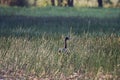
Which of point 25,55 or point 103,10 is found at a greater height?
point 25,55

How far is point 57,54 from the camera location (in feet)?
32.1

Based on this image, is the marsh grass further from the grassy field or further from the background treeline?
the background treeline

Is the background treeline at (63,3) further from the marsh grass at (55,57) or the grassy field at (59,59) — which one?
the marsh grass at (55,57)

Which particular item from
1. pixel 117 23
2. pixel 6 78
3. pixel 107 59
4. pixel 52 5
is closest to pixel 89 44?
pixel 107 59

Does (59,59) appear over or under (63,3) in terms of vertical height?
over

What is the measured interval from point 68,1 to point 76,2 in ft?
1.95

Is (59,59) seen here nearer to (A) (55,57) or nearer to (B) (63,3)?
(A) (55,57)

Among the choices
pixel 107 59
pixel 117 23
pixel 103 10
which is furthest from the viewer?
pixel 103 10

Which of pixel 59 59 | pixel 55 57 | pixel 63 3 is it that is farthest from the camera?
pixel 63 3

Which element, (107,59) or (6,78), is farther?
(107,59)

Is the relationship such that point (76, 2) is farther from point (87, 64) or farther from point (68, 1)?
point (87, 64)

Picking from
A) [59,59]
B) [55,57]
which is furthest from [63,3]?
[59,59]

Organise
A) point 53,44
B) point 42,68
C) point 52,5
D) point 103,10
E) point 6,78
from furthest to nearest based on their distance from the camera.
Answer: point 52,5 → point 103,10 → point 53,44 → point 42,68 → point 6,78

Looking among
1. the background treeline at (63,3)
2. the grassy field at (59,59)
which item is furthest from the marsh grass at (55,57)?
the background treeline at (63,3)
